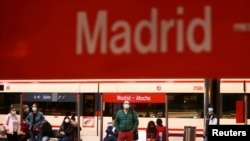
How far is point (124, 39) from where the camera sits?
1539 millimetres

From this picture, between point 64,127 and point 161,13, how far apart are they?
9.21 metres

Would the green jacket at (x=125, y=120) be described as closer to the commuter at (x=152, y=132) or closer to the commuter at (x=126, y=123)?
the commuter at (x=126, y=123)

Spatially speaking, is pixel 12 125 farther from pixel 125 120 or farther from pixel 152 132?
pixel 125 120

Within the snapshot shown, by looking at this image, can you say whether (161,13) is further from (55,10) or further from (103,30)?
(55,10)

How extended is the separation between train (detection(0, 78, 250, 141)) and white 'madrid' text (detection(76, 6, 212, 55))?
8.86 metres

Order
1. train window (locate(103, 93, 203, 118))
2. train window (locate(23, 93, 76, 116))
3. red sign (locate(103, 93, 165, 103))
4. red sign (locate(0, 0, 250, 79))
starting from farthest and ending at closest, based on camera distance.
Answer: train window (locate(23, 93, 76, 116))
red sign (locate(103, 93, 165, 103))
train window (locate(103, 93, 203, 118))
red sign (locate(0, 0, 250, 79))

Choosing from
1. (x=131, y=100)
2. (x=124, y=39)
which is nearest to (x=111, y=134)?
(x=131, y=100)

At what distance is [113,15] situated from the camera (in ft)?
5.07

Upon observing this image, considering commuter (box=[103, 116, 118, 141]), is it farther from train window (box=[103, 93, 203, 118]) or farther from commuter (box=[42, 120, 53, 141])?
commuter (box=[42, 120, 53, 141])

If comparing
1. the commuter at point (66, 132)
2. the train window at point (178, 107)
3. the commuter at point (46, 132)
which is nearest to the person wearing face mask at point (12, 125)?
the commuter at point (46, 132)

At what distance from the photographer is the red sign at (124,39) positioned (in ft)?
4.72

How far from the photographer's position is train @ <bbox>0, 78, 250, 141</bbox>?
10.8 meters

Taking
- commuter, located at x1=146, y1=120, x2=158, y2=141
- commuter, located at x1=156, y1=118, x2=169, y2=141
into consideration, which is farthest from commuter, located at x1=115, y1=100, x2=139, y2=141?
commuter, located at x1=156, y1=118, x2=169, y2=141

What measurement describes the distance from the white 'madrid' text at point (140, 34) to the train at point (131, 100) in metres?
8.86
